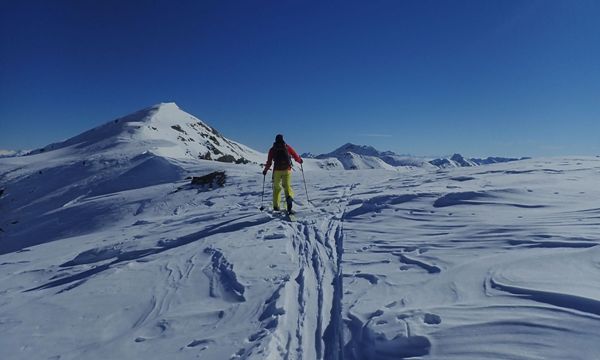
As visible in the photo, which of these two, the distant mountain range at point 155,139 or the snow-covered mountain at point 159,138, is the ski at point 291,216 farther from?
the snow-covered mountain at point 159,138

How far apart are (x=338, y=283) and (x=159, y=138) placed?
38014 millimetres

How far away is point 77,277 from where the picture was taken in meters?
6.89

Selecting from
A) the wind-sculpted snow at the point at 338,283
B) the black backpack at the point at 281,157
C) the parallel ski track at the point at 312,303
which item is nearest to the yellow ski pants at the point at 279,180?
the black backpack at the point at 281,157

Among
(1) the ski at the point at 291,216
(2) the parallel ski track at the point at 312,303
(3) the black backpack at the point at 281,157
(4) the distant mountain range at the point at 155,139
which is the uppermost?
(4) the distant mountain range at the point at 155,139

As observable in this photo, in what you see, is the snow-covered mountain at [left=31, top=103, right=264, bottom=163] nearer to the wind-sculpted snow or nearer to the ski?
the ski

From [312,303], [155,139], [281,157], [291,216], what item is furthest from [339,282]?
[155,139]

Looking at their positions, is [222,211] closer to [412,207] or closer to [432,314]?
[412,207]

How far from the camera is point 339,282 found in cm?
530

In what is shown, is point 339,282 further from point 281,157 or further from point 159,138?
point 159,138

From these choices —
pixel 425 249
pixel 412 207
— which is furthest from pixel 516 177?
pixel 425 249

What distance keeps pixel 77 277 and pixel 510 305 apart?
7.36 meters

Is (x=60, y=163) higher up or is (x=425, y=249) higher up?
(x=60, y=163)

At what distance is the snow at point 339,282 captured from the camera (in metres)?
3.67

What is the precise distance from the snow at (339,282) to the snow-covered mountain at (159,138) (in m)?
20.9
